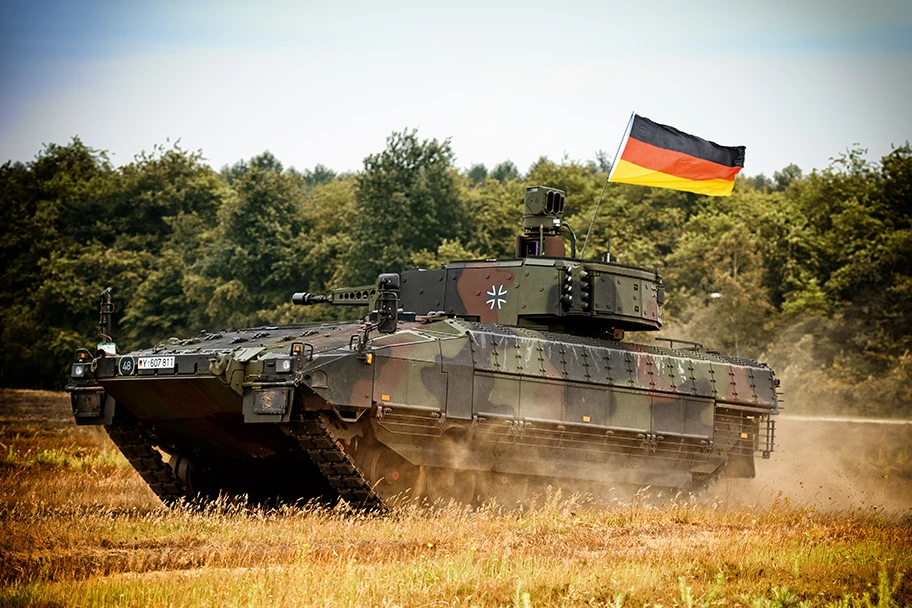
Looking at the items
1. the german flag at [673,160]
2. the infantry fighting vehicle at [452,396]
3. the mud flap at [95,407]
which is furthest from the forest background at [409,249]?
the mud flap at [95,407]

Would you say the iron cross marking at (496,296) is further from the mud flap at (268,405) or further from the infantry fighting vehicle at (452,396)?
the mud flap at (268,405)

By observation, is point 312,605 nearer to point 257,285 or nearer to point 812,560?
point 812,560

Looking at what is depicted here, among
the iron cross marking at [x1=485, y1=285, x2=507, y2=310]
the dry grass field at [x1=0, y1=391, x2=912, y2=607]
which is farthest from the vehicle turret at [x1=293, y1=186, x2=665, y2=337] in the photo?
the dry grass field at [x1=0, y1=391, x2=912, y2=607]

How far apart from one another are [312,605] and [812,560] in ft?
17.0

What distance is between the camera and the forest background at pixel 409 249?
39.3 metres

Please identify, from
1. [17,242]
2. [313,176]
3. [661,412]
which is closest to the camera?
[661,412]

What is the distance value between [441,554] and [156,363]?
4890mm

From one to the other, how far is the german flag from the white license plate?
9224 mm

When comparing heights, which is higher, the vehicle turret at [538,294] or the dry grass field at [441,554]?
the vehicle turret at [538,294]

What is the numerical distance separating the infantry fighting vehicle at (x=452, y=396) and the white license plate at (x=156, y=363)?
0.02 meters

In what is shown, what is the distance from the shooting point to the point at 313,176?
5202 inches

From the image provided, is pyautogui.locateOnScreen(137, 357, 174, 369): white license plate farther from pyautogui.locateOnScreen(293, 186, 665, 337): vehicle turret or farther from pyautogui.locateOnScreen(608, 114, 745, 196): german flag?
pyautogui.locateOnScreen(608, 114, 745, 196): german flag

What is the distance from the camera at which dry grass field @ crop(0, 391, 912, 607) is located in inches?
390

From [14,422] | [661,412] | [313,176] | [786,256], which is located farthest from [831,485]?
[313,176]
